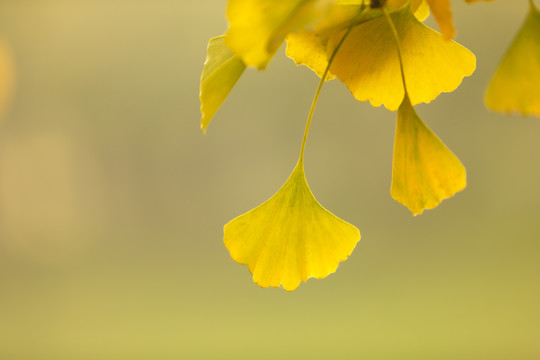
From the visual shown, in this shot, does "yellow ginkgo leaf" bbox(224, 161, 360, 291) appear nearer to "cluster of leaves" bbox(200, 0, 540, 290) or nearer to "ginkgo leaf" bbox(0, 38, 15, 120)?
"cluster of leaves" bbox(200, 0, 540, 290)

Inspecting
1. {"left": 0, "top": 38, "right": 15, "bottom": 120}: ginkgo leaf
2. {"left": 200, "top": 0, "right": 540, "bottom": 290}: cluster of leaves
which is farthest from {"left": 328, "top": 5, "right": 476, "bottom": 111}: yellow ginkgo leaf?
{"left": 0, "top": 38, "right": 15, "bottom": 120}: ginkgo leaf

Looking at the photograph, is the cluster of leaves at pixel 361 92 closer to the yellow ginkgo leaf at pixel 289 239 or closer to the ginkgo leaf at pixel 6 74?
the yellow ginkgo leaf at pixel 289 239

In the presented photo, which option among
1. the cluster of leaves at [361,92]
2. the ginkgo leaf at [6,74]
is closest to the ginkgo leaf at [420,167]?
the cluster of leaves at [361,92]

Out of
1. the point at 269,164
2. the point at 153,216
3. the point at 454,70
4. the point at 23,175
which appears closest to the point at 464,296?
the point at 269,164

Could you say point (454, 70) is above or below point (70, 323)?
above

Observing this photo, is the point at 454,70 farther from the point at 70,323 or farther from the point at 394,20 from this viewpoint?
the point at 70,323

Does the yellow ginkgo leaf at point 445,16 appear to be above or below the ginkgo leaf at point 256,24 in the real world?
above

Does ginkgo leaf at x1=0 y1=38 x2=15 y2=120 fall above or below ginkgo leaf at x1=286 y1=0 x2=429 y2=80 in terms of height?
below
